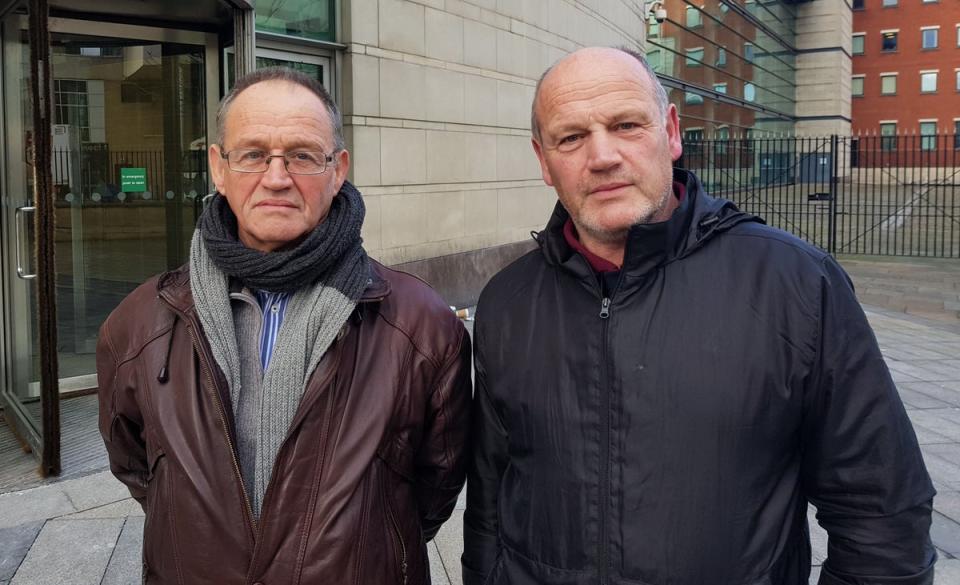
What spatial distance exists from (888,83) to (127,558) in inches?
2362

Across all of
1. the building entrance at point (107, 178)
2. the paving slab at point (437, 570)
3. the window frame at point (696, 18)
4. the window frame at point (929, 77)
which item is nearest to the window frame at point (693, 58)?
the window frame at point (696, 18)

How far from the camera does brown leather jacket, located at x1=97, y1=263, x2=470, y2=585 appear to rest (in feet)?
5.77

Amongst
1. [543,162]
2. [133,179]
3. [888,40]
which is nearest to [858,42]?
[888,40]

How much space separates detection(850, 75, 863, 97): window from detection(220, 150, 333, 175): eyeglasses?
60.4 metres

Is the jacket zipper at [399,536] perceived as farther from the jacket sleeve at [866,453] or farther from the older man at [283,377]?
the jacket sleeve at [866,453]

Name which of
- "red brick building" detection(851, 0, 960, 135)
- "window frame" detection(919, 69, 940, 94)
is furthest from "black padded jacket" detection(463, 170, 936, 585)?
"window frame" detection(919, 69, 940, 94)

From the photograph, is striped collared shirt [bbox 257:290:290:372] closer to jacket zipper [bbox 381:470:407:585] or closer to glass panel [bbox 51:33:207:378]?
jacket zipper [bbox 381:470:407:585]

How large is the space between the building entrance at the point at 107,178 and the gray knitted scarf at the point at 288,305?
15.7 ft

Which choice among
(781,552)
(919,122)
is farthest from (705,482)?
(919,122)

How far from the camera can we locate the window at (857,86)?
Result: 2181 inches

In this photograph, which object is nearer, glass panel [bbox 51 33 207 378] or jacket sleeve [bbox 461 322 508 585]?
jacket sleeve [bbox 461 322 508 585]

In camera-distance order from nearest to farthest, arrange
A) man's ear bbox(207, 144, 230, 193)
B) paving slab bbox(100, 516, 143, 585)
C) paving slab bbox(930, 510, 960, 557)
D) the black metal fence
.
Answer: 1. man's ear bbox(207, 144, 230, 193)
2. paving slab bbox(100, 516, 143, 585)
3. paving slab bbox(930, 510, 960, 557)
4. the black metal fence

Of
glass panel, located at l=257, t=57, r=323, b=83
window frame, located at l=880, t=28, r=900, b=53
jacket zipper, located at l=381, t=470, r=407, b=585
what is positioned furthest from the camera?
window frame, located at l=880, t=28, r=900, b=53

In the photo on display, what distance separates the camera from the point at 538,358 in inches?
73.3
